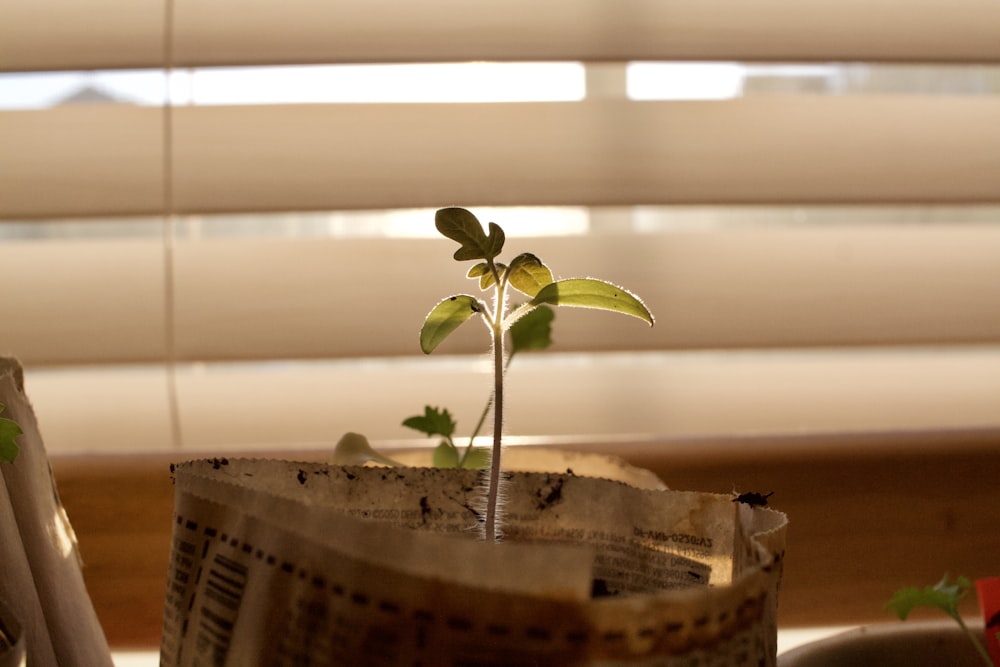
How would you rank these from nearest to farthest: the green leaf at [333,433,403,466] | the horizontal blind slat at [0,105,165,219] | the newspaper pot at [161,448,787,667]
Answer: the newspaper pot at [161,448,787,667], the green leaf at [333,433,403,466], the horizontal blind slat at [0,105,165,219]

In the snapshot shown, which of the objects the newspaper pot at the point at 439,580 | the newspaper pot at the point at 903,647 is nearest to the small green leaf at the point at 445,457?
the newspaper pot at the point at 439,580

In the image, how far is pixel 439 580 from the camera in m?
0.25

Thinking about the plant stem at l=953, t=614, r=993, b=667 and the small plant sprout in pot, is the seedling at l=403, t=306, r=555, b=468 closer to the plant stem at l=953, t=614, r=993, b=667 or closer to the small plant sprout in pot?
the small plant sprout in pot

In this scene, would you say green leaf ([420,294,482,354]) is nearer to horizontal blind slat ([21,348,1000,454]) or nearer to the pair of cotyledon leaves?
the pair of cotyledon leaves

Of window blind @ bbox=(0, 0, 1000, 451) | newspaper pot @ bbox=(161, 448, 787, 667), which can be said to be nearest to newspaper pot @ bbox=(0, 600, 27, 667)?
newspaper pot @ bbox=(161, 448, 787, 667)

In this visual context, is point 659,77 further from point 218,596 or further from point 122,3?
point 218,596

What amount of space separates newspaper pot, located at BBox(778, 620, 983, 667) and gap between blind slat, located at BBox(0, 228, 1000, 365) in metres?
0.35

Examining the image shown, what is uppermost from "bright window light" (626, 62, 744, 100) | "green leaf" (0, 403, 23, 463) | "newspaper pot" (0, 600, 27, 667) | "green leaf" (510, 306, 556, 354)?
"bright window light" (626, 62, 744, 100)

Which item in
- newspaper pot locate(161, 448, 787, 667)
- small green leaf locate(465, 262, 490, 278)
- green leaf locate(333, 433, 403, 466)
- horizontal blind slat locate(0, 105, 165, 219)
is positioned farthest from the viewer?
horizontal blind slat locate(0, 105, 165, 219)

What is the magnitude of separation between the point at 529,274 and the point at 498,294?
0.02 m

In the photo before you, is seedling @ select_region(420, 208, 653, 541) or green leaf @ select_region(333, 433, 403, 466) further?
green leaf @ select_region(333, 433, 403, 466)

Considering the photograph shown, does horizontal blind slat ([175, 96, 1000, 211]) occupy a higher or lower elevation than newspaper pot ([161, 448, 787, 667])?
higher

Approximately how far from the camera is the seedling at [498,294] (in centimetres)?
32

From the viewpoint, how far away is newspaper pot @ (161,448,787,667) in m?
0.24
